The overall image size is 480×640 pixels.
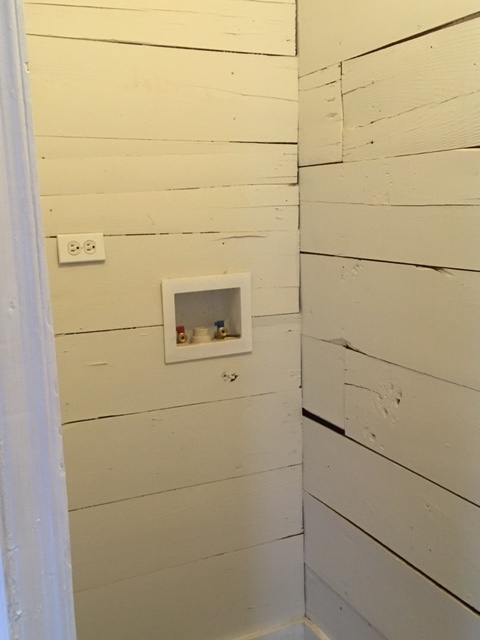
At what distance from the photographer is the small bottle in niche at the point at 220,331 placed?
64.1 inches

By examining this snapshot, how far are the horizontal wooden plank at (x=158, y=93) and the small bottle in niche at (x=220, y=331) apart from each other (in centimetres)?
47

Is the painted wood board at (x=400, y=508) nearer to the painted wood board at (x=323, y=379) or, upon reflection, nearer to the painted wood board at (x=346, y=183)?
the painted wood board at (x=323, y=379)

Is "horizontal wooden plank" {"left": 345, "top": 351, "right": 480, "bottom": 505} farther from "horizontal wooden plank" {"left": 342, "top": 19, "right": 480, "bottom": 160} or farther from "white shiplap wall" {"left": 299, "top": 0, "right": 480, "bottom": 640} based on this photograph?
"horizontal wooden plank" {"left": 342, "top": 19, "right": 480, "bottom": 160}

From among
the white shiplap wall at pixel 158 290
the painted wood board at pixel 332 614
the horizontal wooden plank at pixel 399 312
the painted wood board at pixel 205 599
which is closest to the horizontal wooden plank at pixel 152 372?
the white shiplap wall at pixel 158 290

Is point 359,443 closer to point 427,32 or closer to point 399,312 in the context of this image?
point 399,312

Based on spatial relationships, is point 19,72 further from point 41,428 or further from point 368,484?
point 368,484

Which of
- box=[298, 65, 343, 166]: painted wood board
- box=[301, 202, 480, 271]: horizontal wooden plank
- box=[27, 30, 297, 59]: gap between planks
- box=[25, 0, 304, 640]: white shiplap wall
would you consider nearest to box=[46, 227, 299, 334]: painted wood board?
box=[25, 0, 304, 640]: white shiplap wall

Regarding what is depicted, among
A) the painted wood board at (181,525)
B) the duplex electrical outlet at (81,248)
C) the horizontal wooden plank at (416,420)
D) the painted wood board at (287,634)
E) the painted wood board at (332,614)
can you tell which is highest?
the duplex electrical outlet at (81,248)

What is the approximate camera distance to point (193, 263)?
1543 mm

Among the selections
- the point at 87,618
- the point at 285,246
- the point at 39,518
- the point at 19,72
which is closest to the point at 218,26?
the point at 285,246

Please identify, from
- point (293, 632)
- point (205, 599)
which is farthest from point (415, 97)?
point (293, 632)

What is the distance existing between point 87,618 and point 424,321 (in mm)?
1112

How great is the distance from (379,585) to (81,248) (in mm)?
1062

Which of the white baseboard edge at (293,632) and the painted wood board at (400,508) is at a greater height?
the painted wood board at (400,508)
